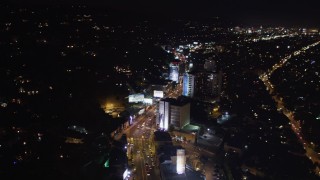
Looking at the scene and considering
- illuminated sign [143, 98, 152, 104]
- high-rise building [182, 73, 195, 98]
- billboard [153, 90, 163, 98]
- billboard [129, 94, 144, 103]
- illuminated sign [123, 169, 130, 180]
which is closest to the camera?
illuminated sign [123, 169, 130, 180]

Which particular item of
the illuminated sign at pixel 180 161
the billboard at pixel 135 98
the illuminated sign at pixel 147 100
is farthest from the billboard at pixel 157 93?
the illuminated sign at pixel 180 161

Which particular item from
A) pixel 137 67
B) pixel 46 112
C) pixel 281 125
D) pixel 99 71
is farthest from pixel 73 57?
pixel 281 125

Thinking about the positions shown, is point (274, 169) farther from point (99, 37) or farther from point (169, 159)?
point (99, 37)

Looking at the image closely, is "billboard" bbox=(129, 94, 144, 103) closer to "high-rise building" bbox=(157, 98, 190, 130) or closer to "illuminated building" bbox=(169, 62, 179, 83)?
"high-rise building" bbox=(157, 98, 190, 130)

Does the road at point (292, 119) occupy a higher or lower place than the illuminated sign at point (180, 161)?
lower

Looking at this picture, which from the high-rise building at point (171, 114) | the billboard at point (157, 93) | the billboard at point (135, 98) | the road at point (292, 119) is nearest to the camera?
the road at point (292, 119)

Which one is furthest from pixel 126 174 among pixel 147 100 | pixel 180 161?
pixel 147 100

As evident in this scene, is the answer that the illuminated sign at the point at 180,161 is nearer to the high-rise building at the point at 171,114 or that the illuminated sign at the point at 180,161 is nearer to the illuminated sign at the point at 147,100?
the high-rise building at the point at 171,114

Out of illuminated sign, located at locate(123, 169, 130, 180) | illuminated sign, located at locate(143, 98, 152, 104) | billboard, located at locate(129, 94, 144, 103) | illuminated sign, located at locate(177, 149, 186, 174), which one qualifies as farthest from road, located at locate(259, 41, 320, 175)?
billboard, located at locate(129, 94, 144, 103)
